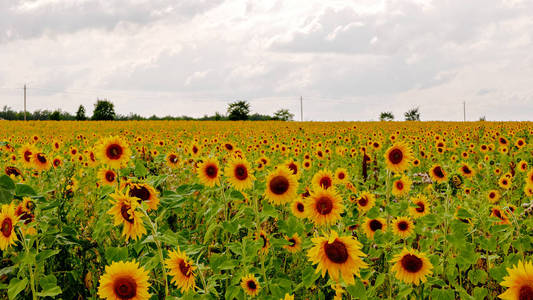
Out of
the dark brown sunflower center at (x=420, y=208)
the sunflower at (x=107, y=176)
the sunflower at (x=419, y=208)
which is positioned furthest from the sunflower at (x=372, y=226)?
the sunflower at (x=107, y=176)

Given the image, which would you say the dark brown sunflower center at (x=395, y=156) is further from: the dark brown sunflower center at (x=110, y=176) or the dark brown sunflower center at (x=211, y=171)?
the dark brown sunflower center at (x=110, y=176)

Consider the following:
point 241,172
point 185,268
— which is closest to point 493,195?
point 241,172

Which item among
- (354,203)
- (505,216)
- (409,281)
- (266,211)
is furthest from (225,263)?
(505,216)

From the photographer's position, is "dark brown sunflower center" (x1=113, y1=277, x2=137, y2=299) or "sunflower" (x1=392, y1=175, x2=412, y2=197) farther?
"sunflower" (x1=392, y1=175, x2=412, y2=197)

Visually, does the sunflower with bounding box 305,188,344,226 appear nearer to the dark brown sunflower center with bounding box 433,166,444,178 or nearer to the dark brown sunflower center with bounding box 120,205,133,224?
the dark brown sunflower center with bounding box 120,205,133,224

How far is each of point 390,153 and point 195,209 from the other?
228 cm

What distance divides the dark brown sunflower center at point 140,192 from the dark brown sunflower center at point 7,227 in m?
0.55

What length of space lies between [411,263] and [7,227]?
199 centimetres

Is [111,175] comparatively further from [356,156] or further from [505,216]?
[356,156]

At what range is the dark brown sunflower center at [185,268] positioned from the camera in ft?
6.12

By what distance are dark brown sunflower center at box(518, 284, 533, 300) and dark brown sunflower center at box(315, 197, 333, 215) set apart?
3.06ft

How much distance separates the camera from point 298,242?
9.34 feet

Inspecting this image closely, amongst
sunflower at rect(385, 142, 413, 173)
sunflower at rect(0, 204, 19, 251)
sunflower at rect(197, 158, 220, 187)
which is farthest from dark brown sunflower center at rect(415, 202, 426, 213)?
sunflower at rect(0, 204, 19, 251)

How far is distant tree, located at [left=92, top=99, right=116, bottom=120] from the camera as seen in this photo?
62.4m
